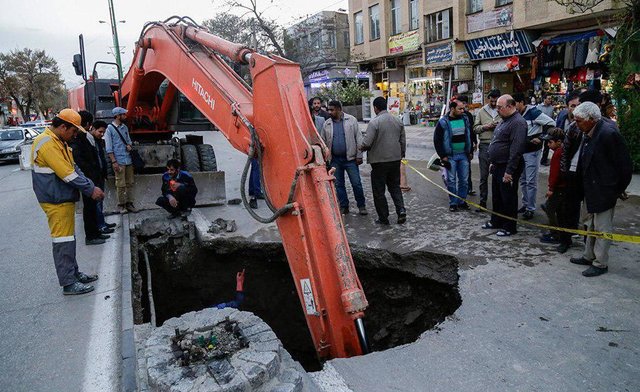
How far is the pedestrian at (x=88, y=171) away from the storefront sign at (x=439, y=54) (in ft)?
57.1

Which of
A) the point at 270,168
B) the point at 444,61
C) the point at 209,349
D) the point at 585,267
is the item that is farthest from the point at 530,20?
the point at 209,349

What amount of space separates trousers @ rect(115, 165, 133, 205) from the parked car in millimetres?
13568

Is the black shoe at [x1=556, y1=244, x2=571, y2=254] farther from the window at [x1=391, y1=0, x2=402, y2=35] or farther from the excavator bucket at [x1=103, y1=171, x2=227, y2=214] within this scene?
the window at [x1=391, y1=0, x2=402, y2=35]

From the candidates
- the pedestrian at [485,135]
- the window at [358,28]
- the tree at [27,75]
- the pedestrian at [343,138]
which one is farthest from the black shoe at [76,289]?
the tree at [27,75]

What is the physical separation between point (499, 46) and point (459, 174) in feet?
41.8

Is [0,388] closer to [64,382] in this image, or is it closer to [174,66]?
[64,382]

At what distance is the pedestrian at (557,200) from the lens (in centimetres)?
523

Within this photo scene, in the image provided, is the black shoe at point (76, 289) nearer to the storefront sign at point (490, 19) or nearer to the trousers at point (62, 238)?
the trousers at point (62, 238)

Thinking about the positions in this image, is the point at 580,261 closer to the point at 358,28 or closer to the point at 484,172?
the point at 484,172

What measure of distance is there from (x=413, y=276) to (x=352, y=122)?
8.97 ft

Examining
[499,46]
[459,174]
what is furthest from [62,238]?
[499,46]

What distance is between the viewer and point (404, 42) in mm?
23734

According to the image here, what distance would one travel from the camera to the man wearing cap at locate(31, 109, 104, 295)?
4.45 metres

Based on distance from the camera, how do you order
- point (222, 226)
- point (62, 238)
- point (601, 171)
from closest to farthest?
point (601, 171) < point (62, 238) < point (222, 226)
